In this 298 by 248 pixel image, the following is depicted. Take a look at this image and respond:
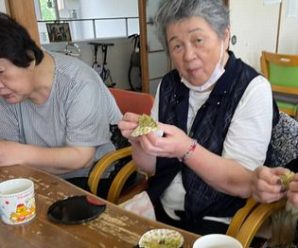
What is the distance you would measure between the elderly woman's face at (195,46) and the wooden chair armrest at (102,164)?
0.48m

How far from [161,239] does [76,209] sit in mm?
285

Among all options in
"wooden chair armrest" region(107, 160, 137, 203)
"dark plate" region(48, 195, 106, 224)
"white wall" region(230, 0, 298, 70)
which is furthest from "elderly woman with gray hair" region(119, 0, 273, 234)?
"white wall" region(230, 0, 298, 70)

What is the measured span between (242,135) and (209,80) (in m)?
0.23

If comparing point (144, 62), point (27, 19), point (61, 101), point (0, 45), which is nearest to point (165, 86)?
point (61, 101)

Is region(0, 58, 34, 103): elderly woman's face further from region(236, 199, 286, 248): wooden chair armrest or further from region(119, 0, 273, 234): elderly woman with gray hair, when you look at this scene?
region(236, 199, 286, 248): wooden chair armrest

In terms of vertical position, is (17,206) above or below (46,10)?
below

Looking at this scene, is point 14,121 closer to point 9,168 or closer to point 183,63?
point 9,168

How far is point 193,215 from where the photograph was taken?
1156mm

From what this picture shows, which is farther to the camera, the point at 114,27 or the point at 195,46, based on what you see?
the point at 114,27

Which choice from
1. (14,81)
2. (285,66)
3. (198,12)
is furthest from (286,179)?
(285,66)

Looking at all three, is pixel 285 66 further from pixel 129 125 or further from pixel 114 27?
pixel 114 27

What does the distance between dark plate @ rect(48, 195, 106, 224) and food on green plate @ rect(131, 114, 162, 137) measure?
0.74 feet

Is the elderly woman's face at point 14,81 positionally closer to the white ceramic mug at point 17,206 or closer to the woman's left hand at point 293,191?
the white ceramic mug at point 17,206

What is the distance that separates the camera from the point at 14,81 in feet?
4.06
